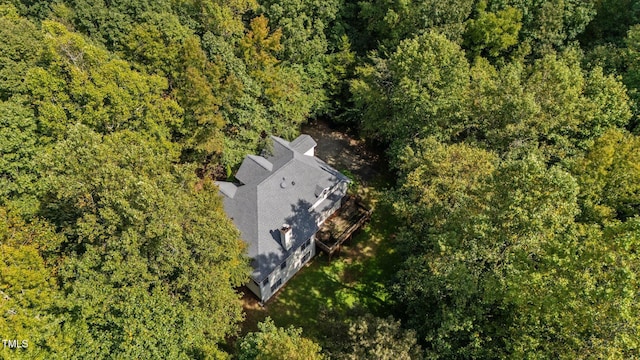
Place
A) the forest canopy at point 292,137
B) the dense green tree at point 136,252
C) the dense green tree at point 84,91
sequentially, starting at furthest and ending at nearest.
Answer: the dense green tree at point 84,91
the dense green tree at point 136,252
the forest canopy at point 292,137

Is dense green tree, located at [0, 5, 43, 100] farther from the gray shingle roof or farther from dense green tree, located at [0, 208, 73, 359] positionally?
the gray shingle roof

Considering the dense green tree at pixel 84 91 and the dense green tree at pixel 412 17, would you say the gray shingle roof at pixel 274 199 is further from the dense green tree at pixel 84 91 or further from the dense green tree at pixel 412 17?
the dense green tree at pixel 412 17

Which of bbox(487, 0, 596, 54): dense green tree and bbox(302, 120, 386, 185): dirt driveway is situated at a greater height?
bbox(487, 0, 596, 54): dense green tree

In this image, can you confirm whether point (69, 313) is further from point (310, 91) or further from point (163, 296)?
point (310, 91)

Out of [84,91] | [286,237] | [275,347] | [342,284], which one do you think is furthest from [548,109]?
[84,91]

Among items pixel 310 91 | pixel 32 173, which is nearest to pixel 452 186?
pixel 310 91

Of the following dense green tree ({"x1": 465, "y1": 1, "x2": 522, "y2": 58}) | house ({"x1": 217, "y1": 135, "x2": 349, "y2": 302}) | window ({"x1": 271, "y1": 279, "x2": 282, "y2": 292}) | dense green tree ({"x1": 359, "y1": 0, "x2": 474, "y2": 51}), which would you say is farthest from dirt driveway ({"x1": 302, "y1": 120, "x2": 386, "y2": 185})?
dense green tree ({"x1": 465, "y1": 1, "x2": 522, "y2": 58})

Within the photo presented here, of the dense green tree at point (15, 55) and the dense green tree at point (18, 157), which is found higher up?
the dense green tree at point (15, 55)

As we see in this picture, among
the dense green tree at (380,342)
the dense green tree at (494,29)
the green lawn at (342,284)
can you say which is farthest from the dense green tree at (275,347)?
the dense green tree at (494,29)

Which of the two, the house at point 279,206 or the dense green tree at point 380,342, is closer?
the dense green tree at point 380,342
